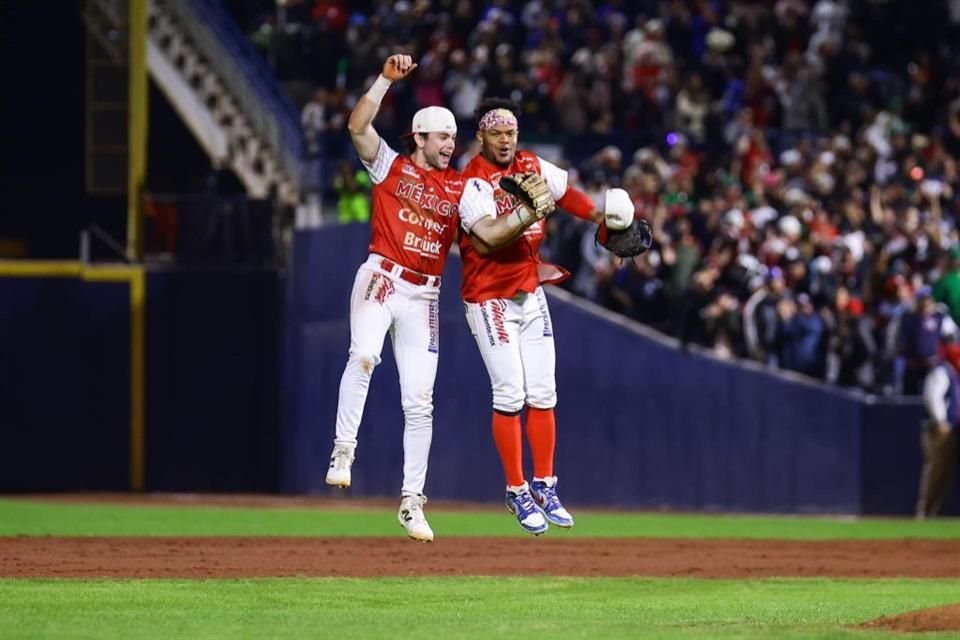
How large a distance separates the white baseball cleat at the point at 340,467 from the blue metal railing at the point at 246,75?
13258 mm

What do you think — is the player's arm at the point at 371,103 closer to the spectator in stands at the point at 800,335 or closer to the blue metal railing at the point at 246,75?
the spectator in stands at the point at 800,335

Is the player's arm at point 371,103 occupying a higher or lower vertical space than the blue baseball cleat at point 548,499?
higher

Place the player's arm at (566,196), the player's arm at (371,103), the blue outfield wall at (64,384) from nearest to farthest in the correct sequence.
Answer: the player's arm at (371,103)
the player's arm at (566,196)
the blue outfield wall at (64,384)

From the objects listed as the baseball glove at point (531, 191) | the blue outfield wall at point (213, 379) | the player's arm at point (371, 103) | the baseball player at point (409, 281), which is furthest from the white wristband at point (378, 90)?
the blue outfield wall at point (213, 379)

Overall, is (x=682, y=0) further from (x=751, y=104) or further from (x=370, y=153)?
(x=370, y=153)

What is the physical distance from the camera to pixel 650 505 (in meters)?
21.7

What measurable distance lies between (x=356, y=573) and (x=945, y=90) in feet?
54.4

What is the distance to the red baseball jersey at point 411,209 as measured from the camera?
38.1ft

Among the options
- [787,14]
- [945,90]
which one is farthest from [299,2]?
[945,90]

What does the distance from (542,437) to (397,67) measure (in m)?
2.43

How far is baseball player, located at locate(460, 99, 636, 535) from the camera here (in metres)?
11.6

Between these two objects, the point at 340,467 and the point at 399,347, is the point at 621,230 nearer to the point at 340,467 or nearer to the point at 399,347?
the point at 399,347

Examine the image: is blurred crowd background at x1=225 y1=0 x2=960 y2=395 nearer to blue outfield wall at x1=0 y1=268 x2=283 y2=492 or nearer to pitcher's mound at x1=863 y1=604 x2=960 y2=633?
blue outfield wall at x1=0 y1=268 x2=283 y2=492

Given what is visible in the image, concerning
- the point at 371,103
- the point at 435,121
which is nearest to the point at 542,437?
the point at 435,121
